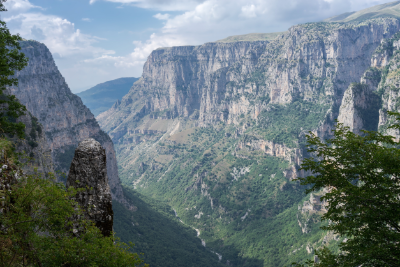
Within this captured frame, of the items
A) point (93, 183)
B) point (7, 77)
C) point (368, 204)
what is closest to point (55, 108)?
point (7, 77)

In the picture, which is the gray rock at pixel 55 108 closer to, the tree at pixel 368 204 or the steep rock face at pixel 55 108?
the steep rock face at pixel 55 108

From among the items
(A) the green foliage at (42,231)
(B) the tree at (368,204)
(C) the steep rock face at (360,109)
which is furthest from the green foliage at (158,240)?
(C) the steep rock face at (360,109)

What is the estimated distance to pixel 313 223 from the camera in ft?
488

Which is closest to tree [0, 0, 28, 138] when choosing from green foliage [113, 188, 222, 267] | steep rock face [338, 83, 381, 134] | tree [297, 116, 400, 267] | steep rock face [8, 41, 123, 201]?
tree [297, 116, 400, 267]

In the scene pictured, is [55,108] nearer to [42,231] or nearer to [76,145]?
[76,145]

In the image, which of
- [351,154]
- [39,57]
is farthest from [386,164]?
[39,57]

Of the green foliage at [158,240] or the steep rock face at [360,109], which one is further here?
the steep rock face at [360,109]

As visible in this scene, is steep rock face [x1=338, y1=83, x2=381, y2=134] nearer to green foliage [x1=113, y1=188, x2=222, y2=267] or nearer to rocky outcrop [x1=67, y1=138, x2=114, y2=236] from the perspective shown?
green foliage [x1=113, y1=188, x2=222, y2=267]

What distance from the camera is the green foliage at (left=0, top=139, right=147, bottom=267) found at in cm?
1374

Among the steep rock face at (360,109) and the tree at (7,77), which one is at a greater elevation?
the tree at (7,77)

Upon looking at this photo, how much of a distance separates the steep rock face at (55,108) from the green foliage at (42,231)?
460ft

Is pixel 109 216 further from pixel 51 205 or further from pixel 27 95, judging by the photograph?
pixel 27 95

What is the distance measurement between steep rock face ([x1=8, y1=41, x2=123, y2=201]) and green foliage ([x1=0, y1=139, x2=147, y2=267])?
140 metres

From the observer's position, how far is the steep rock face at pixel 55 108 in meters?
157
